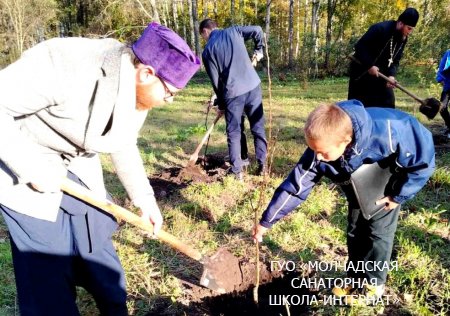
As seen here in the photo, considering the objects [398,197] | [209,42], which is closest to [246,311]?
[398,197]

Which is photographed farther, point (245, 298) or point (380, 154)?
point (245, 298)

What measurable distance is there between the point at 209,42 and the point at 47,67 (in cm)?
351

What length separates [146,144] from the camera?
713 cm

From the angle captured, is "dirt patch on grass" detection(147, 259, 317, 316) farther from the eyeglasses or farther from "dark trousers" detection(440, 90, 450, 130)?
"dark trousers" detection(440, 90, 450, 130)

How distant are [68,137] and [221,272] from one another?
155cm

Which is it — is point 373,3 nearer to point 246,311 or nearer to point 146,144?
point 146,144

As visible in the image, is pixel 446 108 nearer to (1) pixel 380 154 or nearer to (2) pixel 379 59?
(2) pixel 379 59

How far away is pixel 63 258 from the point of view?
1843 millimetres

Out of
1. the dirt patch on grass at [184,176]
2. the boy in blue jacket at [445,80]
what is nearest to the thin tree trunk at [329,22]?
the boy in blue jacket at [445,80]

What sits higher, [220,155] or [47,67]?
[47,67]

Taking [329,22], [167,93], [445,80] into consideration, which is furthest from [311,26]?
[167,93]

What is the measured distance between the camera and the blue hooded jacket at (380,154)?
207cm

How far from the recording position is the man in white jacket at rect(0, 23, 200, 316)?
57.6 inches

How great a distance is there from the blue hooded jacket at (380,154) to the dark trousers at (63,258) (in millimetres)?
1133
